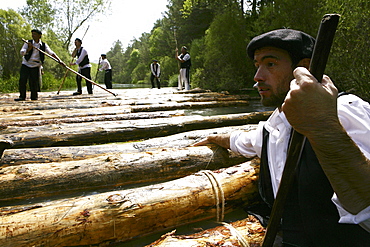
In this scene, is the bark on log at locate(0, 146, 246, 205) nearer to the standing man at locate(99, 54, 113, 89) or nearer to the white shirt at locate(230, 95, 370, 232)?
the white shirt at locate(230, 95, 370, 232)

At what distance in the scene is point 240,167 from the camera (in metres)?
2.15

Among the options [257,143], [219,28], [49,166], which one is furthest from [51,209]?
[219,28]

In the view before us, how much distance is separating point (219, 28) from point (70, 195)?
59.9 feet

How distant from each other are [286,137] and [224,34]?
18.3 metres

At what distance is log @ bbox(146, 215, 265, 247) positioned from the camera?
1.42 m

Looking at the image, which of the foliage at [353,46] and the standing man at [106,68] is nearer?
the foliage at [353,46]

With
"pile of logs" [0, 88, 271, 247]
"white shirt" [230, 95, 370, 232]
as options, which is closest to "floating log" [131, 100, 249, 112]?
"pile of logs" [0, 88, 271, 247]

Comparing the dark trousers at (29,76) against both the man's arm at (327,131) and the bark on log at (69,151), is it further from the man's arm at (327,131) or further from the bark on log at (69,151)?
the man's arm at (327,131)

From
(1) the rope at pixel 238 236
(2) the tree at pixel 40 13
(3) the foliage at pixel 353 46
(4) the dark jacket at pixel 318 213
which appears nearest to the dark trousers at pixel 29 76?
(1) the rope at pixel 238 236

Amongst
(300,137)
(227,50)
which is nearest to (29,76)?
(300,137)

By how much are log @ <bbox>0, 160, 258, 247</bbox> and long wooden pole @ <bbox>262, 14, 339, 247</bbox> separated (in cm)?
62

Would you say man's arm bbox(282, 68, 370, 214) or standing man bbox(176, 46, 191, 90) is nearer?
man's arm bbox(282, 68, 370, 214)

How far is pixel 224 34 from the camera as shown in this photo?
18.5 metres

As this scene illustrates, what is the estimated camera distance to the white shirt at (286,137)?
1.14 m
